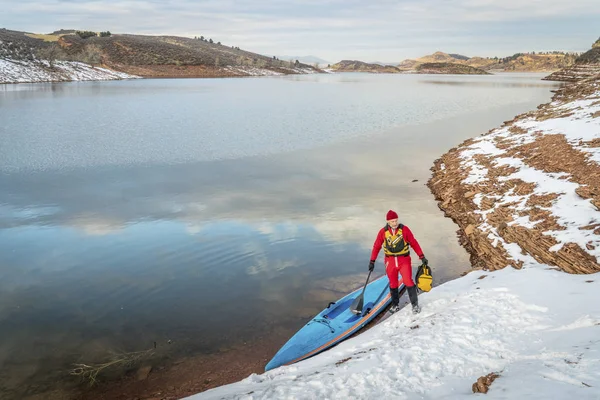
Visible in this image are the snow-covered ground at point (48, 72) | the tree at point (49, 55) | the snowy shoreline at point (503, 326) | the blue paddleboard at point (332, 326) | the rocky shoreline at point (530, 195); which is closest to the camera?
the snowy shoreline at point (503, 326)

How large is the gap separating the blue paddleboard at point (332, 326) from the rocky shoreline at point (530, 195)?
444 cm

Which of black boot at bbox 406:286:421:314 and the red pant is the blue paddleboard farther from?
the red pant

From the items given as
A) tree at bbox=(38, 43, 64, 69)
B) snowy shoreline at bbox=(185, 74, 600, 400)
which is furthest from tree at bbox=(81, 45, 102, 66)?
snowy shoreline at bbox=(185, 74, 600, 400)

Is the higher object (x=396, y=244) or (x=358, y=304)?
(x=396, y=244)

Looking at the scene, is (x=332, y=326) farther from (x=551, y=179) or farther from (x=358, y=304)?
(x=551, y=179)

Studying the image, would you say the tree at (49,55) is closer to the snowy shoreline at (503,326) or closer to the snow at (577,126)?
the snow at (577,126)

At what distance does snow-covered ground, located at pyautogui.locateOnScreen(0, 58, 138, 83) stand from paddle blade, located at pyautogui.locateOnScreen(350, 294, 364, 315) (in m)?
128

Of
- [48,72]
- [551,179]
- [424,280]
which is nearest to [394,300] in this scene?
[424,280]

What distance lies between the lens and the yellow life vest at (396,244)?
428 inches

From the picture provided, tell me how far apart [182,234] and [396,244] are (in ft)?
31.5

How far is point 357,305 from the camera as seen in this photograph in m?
11.5

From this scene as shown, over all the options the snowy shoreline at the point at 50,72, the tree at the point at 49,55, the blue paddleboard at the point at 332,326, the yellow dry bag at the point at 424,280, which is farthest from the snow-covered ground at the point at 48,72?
the yellow dry bag at the point at 424,280

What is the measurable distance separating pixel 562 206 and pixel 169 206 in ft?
54.5

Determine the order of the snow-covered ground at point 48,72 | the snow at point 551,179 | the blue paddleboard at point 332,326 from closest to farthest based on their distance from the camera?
the blue paddleboard at point 332,326
the snow at point 551,179
the snow-covered ground at point 48,72
